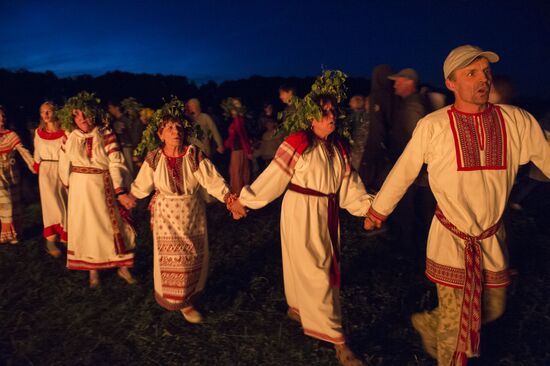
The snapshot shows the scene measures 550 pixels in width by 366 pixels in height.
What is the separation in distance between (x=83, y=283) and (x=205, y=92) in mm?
20030

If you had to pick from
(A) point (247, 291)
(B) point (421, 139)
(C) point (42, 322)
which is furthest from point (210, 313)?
(B) point (421, 139)

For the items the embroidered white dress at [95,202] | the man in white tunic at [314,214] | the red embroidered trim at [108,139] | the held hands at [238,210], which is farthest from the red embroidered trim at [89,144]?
the man in white tunic at [314,214]

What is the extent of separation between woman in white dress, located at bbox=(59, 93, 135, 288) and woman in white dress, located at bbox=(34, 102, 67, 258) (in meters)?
1.32

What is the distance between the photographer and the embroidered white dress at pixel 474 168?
292 centimetres

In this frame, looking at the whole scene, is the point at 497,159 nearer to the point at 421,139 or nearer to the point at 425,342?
the point at 421,139

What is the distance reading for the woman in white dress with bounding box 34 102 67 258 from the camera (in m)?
6.31

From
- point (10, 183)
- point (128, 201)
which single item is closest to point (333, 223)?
point (128, 201)

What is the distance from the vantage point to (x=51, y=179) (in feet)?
20.8

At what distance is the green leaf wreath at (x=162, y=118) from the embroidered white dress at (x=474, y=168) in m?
2.21

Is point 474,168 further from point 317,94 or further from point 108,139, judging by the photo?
point 108,139

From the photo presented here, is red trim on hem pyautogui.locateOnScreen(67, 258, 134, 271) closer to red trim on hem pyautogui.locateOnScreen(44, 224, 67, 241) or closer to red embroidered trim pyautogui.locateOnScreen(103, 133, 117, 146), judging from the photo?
red trim on hem pyautogui.locateOnScreen(44, 224, 67, 241)

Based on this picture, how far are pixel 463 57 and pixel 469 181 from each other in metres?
0.81

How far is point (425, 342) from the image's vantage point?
12.1 ft

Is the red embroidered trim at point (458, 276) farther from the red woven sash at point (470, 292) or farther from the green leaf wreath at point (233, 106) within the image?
the green leaf wreath at point (233, 106)
